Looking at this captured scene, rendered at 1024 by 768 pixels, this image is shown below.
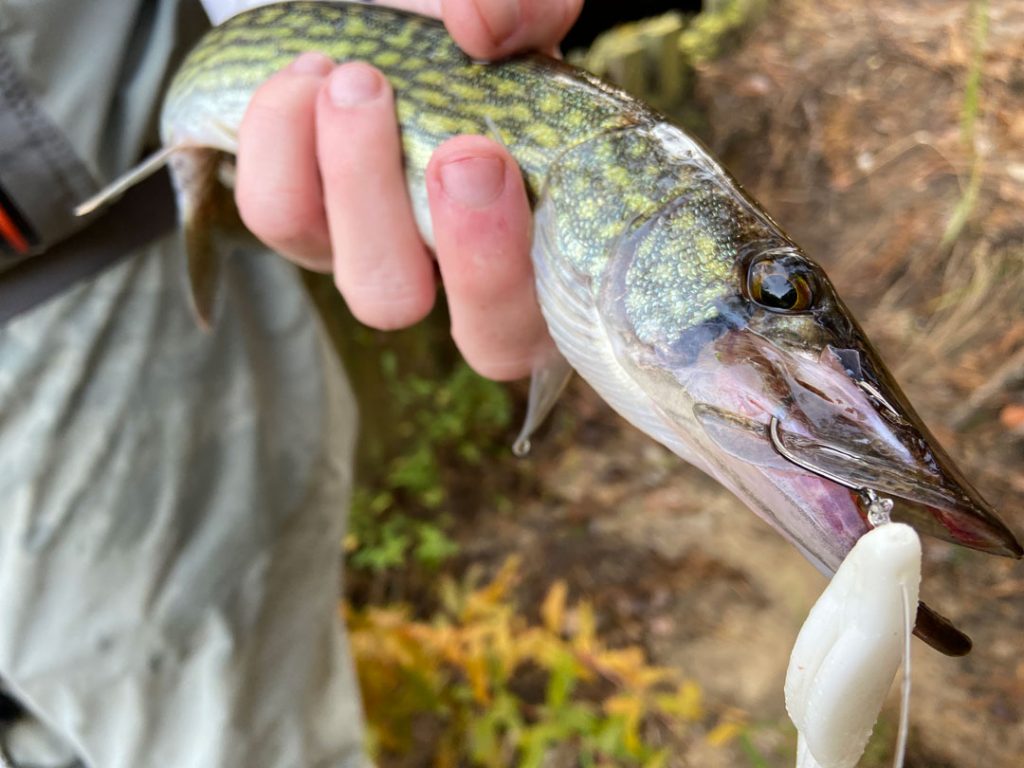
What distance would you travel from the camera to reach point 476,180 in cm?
88

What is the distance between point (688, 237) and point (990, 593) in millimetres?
1689

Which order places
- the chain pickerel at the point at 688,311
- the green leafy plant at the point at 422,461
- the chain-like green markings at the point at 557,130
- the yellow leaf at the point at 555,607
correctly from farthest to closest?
the green leafy plant at the point at 422,461 → the yellow leaf at the point at 555,607 → the chain-like green markings at the point at 557,130 → the chain pickerel at the point at 688,311

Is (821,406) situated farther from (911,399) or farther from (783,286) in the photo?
(911,399)

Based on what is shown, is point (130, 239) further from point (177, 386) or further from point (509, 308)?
point (509, 308)

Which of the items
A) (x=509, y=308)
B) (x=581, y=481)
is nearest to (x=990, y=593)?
(x=581, y=481)

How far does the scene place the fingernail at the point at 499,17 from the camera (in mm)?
938

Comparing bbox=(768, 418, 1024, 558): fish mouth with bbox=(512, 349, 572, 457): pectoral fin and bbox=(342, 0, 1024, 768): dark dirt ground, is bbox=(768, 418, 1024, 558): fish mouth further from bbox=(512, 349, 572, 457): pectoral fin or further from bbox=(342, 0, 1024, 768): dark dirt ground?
bbox=(342, 0, 1024, 768): dark dirt ground

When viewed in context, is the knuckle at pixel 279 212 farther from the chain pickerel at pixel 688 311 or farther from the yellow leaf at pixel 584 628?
the yellow leaf at pixel 584 628

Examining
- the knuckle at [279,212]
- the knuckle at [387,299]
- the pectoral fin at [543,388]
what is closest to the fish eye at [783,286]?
the pectoral fin at [543,388]

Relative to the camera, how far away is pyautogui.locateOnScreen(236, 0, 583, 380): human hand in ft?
3.00

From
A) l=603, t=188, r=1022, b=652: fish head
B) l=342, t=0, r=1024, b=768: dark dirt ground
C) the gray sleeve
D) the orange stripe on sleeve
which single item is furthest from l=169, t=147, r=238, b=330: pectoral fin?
l=342, t=0, r=1024, b=768: dark dirt ground

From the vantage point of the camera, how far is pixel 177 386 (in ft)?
4.74

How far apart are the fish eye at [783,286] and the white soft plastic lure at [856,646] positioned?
244 mm

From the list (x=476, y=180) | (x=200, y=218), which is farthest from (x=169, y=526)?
(x=476, y=180)
